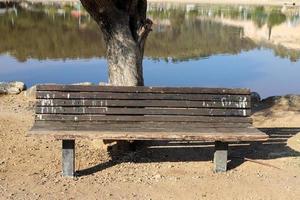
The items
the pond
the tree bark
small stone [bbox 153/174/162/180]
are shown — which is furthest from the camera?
the pond

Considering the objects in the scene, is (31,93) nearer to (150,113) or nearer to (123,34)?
(123,34)

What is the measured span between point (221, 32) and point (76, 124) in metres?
30.1

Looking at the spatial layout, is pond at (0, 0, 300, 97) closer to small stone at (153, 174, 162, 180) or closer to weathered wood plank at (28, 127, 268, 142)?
weathered wood plank at (28, 127, 268, 142)

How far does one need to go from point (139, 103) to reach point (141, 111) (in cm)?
11

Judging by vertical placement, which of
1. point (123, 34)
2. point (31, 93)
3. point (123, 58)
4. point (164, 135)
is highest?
point (123, 34)

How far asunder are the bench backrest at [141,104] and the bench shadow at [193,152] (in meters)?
0.70

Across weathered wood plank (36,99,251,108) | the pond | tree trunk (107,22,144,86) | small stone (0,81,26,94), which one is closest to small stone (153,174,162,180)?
weathered wood plank (36,99,251,108)

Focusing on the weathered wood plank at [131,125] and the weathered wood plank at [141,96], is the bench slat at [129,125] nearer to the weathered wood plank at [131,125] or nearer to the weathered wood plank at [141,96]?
the weathered wood plank at [131,125]

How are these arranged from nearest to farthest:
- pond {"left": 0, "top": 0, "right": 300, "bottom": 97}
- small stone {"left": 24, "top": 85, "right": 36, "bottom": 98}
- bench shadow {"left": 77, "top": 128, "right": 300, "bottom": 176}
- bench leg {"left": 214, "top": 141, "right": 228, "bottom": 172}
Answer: bench leg {"left": 214, "top": 141, "right": 228, "bottom": 172}
bench shadow {"left": 77, "top": 128, "right": 300, "bottom": 176}
small stone {"left": 24, "top": 85, "right": 36, "bottom": 98}
pond {"left": 0, "top": 0, "right": 300, "bottom": 97}

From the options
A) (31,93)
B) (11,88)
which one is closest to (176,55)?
(11,88)

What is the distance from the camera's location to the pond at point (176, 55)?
19.5 meters

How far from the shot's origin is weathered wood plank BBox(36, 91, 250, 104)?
25.2 feet

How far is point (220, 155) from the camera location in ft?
25.7

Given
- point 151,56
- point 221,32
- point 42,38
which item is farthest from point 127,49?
point 221,32
